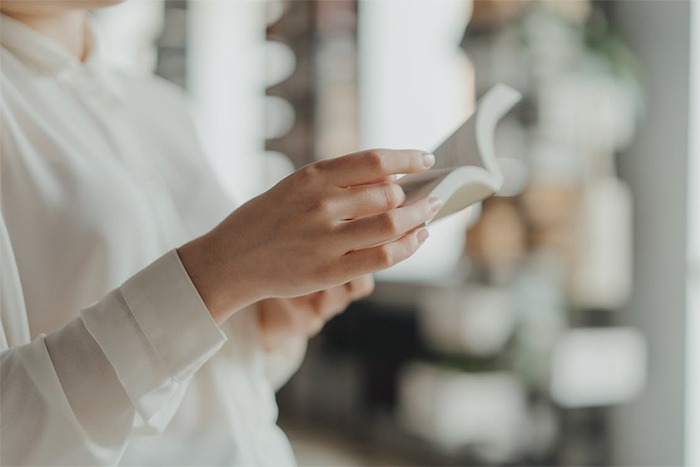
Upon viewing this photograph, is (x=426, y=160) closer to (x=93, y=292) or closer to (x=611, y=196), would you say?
(x=93, y=292)

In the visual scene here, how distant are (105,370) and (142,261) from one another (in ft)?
0.68

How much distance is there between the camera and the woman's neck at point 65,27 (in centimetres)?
84

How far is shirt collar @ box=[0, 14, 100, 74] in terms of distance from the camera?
813 mm

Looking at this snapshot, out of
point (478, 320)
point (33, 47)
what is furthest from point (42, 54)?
point (478, 320)

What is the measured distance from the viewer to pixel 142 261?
82 cm

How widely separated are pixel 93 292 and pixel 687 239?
9.48 ft

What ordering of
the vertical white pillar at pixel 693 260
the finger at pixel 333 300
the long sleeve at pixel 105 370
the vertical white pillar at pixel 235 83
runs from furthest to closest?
the vertical white pillar at pixel 235 83 < the vertical white pillar at pixel 693 260 < the finger at pixel 333 300 < the long sleeve at pixel 105 370

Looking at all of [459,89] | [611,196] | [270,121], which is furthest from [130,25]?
[611,196]

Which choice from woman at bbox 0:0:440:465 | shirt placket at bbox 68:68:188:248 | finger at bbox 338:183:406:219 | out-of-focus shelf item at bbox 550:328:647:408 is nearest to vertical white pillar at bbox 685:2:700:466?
out-of-focus shelf item at bbox 550:328:647:408

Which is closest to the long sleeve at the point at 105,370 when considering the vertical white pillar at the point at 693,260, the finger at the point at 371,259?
the finger at the point at 371,259

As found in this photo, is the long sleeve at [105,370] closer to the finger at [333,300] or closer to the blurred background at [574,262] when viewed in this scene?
the finger at [333,300]

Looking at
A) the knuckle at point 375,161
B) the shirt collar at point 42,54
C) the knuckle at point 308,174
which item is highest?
the shirt collar at point 42,54

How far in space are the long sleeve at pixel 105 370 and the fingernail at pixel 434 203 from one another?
0.20m

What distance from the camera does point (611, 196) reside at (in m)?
3.29
